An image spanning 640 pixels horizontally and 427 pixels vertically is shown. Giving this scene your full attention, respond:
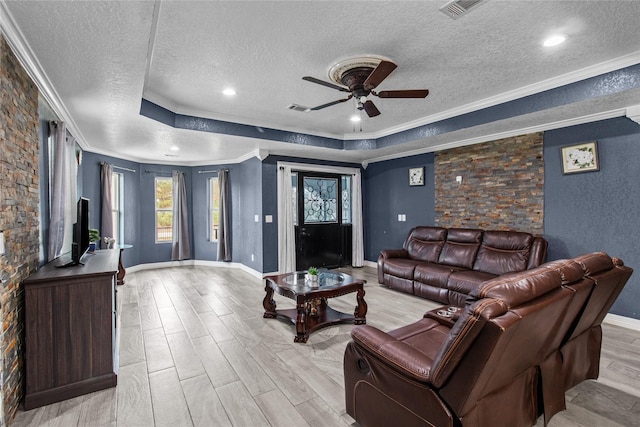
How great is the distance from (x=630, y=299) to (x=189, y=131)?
5.62 m

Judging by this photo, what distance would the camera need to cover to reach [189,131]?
4176 mm

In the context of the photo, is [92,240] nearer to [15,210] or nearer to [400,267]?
[15,210]

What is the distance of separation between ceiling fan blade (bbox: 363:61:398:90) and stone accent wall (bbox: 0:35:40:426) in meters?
2.42

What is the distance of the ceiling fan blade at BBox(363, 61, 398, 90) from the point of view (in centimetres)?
241

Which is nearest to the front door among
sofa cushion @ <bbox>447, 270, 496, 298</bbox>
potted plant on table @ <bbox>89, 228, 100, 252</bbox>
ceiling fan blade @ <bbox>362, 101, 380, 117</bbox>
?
sofa cushion @ <bbox>447, 270, 496, 298</bbox>

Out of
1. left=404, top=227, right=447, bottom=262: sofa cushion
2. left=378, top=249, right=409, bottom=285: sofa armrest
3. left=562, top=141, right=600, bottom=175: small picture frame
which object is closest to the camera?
left=562, top=141, right=600, bottom=175: small picture frame

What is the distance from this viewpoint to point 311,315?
3.50 meters

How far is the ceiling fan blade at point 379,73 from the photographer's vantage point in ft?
7.91

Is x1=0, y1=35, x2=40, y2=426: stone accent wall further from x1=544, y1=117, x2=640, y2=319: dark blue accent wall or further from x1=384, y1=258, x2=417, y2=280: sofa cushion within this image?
x1=544, y1=117, x2=640, y2=319: dark blue accent wall

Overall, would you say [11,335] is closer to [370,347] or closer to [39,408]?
[39,408]

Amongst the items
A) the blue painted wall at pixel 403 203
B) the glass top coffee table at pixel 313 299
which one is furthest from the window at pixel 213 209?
the glass top coffee table at pixel 313 299

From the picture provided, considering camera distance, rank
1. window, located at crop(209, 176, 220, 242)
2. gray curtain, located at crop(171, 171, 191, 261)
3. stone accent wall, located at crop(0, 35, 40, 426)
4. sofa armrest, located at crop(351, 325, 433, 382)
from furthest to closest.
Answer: window, located at crop(209, 176, 220, 242) → gray curtain, located at crop(171, 171, 191, 261) → stone accent wall, located at crop(0, 35, 40, 426) → sofa armrest, located at crop(351, 325, 433, 382)

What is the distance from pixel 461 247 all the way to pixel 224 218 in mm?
4583

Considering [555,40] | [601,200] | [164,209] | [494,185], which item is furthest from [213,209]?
[601,200]
